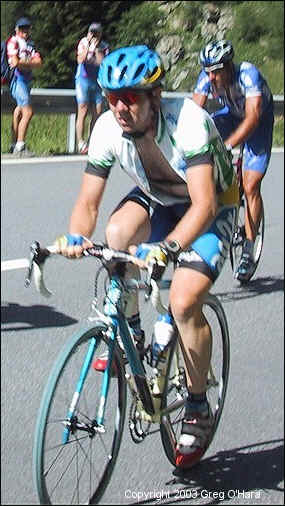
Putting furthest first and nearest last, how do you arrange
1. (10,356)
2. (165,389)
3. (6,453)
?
1. (10,356)
2. (6,453)
3. (165,389)

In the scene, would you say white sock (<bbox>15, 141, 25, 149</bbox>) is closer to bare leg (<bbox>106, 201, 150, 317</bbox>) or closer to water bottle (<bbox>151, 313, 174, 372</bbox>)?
bare leg (<bbox>106, 201, 150, 317</bbox>)

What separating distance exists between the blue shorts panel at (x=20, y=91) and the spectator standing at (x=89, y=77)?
0.15 ft

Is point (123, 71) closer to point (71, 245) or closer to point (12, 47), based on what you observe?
point (12, 47)

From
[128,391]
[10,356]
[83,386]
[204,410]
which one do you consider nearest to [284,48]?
[204,410]

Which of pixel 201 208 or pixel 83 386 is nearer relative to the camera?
pixel 201 208

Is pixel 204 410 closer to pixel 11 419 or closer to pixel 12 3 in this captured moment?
pixel 12 3

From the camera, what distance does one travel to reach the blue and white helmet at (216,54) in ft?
3.18

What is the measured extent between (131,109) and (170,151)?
216mm

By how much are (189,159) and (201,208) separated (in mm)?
84

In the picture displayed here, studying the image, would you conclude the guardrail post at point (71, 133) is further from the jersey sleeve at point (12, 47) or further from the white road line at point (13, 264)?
the white road line at point (13, 264)

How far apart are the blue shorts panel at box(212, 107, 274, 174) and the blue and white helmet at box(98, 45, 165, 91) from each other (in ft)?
0.34

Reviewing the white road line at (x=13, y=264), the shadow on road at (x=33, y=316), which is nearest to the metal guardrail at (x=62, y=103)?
the shadow on road at (x=33, y=316)

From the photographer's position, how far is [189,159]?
1127 mm

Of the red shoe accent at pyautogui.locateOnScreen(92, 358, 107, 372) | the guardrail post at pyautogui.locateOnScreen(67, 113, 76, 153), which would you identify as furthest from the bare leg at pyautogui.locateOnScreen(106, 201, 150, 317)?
the red shoe accent at pyautogui.locateOnScreen(92, 358, 107, 372)
